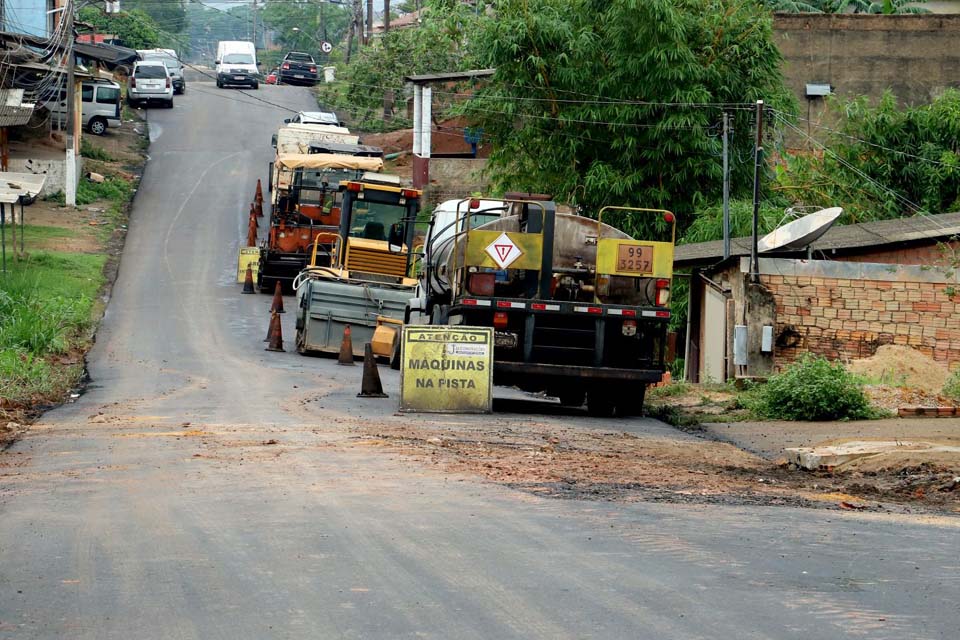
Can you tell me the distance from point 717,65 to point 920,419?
63.0 ft

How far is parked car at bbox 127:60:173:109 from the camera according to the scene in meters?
60.0

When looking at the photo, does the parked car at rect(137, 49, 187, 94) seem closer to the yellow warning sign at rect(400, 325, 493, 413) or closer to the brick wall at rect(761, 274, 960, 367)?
the brick wall at rect(761, 274, 960, 367)

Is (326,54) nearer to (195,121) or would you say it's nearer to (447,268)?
(195,121)

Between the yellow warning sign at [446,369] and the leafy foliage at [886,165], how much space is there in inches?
A: 798


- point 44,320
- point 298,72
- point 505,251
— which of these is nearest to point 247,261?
point 44,320

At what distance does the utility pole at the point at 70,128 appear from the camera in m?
40.2

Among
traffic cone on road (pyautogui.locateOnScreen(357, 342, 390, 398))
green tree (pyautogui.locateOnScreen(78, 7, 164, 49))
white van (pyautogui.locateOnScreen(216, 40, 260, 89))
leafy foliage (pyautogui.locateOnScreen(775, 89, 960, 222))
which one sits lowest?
traffic cone on road (pyautogui.locateOnScreen(357, 342, 390, 398))

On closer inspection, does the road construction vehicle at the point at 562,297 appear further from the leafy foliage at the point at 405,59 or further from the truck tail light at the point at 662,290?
the leafy foliage at the point at 405,59

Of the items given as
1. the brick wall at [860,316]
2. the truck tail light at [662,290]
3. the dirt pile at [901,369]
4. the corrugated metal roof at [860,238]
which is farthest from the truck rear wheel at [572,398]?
the corrugated metal roof at [860,238]

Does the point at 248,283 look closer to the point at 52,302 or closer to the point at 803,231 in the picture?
the point at 52,302

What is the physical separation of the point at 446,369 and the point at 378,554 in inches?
336

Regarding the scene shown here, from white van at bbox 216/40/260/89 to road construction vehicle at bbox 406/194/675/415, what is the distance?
5286 cm

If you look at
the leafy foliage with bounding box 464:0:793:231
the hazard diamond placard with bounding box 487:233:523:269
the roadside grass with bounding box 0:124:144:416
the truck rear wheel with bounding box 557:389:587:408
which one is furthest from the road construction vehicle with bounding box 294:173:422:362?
the leafy foliage with bounding box 464:0:793:231

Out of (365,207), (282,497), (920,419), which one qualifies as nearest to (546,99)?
(365,207)
